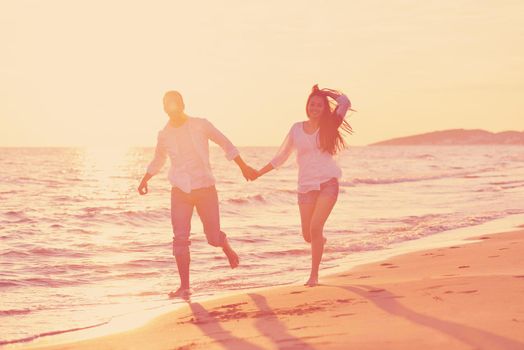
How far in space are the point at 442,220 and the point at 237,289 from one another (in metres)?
9.57

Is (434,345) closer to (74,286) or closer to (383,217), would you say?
(74,286)

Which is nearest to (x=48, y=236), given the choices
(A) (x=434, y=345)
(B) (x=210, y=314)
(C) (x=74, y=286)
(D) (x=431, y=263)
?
(C) (x=74, y=286)

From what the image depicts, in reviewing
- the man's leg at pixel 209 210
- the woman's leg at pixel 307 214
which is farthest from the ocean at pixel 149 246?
the woman's leg at pixel 307 214

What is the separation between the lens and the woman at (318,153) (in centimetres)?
775

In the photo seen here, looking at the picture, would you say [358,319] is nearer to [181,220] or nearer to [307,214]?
[307,214]

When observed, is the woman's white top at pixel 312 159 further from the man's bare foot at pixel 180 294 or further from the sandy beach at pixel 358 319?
the man's bare foot at pixel 180 294

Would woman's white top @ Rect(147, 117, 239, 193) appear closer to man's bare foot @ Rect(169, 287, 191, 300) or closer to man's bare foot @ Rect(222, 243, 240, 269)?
man's bare foot @ Rect(222, 243, 240, 269)

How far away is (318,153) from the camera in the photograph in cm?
780

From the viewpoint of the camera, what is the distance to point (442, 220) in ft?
58.2

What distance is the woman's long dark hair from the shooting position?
7.72 m

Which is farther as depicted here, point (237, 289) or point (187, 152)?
point (237, 289)

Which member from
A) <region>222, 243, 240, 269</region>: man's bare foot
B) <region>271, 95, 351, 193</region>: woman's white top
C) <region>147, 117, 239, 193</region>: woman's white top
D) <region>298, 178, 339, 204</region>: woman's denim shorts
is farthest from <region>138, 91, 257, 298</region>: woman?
<region>298, 178, 339, 204</region>: woman's denim shorts

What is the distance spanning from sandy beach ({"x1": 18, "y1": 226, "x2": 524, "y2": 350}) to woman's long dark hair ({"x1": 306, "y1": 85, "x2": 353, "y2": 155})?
1.36 m

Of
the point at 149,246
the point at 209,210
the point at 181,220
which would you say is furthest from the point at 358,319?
the point at 149,246
